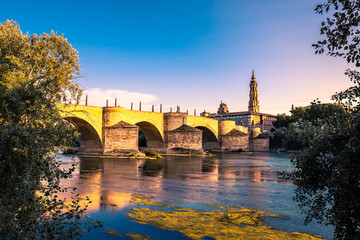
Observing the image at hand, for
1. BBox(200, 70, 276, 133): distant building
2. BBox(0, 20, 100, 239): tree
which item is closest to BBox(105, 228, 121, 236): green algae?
BBox(0, 20, 100, 239): tree

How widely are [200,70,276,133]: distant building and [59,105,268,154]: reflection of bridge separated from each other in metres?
52.0

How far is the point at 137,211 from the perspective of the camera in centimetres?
851

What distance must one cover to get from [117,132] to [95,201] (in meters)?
27.7

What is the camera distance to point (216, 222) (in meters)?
7.57

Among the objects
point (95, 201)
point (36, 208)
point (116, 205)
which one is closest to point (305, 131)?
point (36, 208)

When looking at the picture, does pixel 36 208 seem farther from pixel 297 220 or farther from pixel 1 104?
pixel 297 220

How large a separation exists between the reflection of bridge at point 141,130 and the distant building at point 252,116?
5200cm

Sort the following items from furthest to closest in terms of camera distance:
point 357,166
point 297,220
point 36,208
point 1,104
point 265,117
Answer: point 265,117 → point 297,220 → point 1,104 → point 36,208 → point 357,166

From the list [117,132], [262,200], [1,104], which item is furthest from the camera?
[117,132]

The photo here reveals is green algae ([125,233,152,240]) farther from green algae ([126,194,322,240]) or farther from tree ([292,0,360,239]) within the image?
tree ([292,0,360,239])

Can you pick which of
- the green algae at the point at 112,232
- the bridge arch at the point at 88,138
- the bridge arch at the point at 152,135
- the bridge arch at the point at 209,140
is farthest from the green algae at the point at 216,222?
the bridge arch at the point at 209,140

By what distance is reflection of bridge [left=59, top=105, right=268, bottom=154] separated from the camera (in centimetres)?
3650

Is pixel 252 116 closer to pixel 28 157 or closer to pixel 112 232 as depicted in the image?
pixel 112 232

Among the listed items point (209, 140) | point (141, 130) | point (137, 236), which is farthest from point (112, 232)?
point (209, 140)
